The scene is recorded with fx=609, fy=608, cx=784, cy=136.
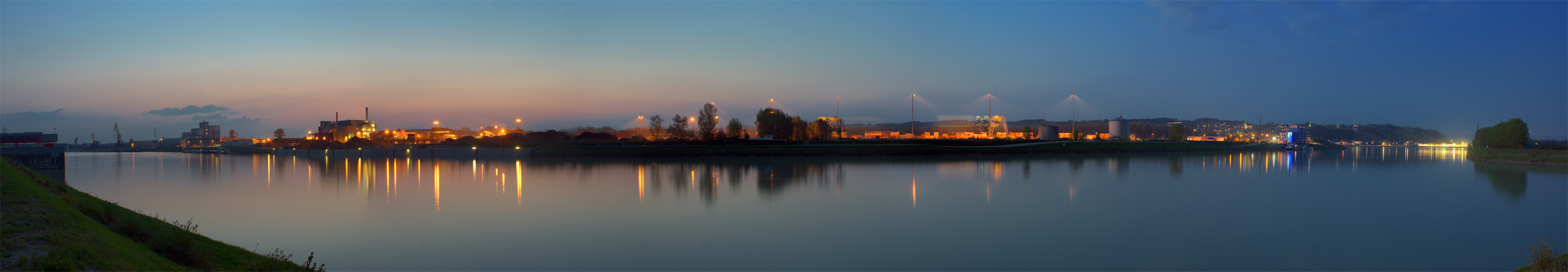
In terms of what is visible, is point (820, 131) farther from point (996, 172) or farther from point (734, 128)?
point (996, 172)

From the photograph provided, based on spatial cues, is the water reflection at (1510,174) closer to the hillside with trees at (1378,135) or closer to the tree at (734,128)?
the tree at (734,128)

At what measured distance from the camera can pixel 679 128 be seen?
7025cm

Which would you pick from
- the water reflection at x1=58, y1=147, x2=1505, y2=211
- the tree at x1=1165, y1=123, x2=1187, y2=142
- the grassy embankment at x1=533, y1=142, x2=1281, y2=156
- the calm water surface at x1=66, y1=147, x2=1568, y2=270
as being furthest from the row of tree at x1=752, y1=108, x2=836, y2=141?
the tree at x1=1165, y1=123, x2=1187, y2=142

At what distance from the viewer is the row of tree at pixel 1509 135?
1612 inches

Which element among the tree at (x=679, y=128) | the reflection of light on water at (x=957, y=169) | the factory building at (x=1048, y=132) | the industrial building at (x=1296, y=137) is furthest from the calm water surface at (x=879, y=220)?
the industrial building at (x=1296, y=137)

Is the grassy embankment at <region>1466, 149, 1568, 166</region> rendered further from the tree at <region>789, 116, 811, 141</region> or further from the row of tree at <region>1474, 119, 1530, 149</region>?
the tree at <region>789, 116, 811, 141</region>

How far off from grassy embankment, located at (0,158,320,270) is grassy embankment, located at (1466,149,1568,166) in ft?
176

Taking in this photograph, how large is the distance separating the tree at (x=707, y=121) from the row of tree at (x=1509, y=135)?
63034 millimetres

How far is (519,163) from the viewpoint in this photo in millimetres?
40906

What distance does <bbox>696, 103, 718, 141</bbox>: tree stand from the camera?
221 feet

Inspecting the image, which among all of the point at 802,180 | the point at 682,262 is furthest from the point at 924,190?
the point at 682,262

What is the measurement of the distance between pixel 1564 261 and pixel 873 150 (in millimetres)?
45774

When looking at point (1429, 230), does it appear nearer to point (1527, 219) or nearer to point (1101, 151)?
point (1527, 219)

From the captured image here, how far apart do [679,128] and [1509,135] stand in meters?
68.2
